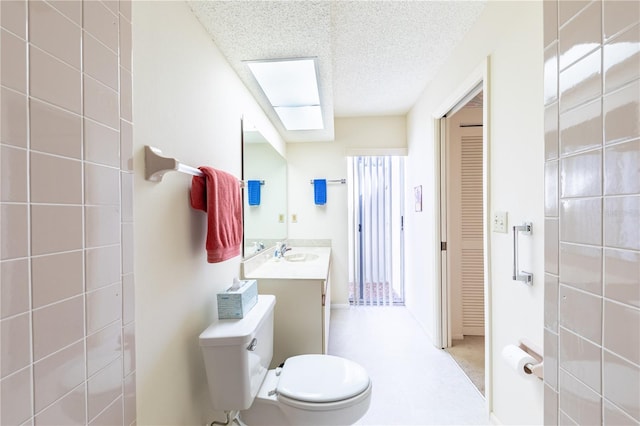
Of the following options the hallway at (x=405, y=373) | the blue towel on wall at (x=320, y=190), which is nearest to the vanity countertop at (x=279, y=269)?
the hallway at (x=405, y=373)

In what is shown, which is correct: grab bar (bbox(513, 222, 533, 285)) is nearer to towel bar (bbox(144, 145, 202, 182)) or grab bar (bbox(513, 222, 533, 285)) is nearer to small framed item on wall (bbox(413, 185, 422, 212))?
small framed item on wall (bbox(413, 185, 422, 212))

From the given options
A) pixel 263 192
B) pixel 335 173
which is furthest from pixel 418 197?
pixel 263 192

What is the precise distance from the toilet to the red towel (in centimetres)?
35

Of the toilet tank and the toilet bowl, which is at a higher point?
the toilet tank

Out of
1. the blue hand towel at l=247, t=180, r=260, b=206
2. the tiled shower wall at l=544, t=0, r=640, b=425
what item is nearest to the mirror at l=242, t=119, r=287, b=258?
the blue hand towel at l=247, t=180, r=260, b=206

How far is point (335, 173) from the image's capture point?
3188mm

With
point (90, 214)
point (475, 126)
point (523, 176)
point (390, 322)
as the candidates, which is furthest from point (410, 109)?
point (90, 214)

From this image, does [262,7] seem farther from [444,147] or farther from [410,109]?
[410,109]

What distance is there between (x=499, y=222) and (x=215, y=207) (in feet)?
4.83

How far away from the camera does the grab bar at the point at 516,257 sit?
1.14m

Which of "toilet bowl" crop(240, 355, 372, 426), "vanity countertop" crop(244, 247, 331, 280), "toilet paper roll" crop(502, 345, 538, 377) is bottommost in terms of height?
"toilet bowl" crop(240, 355, 372, 426)

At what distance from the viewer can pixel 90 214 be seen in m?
0.58

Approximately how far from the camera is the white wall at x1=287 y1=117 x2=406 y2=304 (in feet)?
10.3

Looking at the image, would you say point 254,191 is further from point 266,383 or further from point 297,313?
point 266,383
